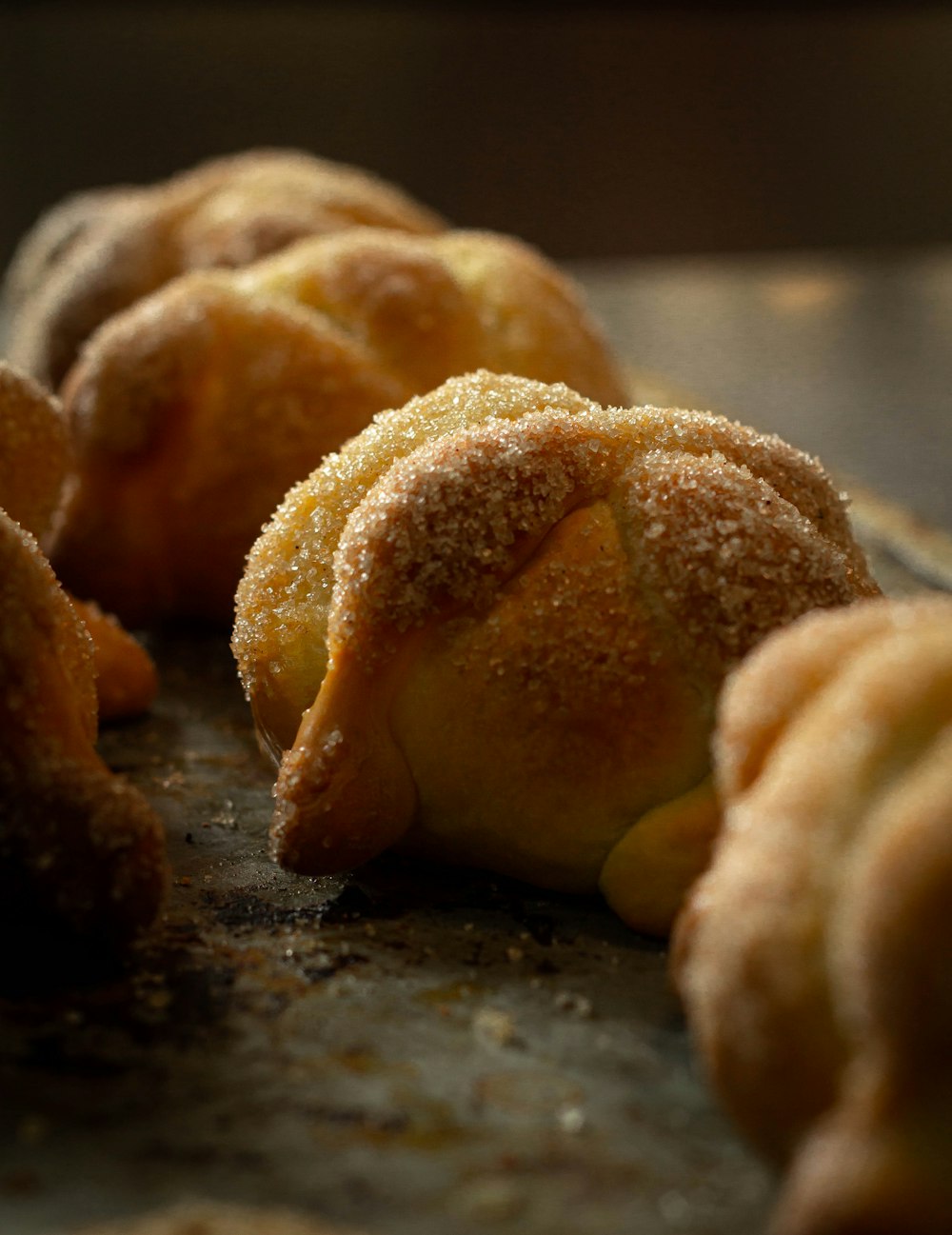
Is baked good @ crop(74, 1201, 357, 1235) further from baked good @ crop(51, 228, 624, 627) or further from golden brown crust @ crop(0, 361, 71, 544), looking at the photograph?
baked good @ crop(51, 228, 624, 627)

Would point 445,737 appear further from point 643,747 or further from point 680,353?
point 680,353

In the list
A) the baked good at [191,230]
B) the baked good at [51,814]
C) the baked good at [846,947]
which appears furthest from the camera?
the baked good at [191,230]

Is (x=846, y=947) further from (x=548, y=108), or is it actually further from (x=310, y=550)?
(x=548, y=108)

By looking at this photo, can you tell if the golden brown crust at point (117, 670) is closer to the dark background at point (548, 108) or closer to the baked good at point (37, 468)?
the baked good at point (37, 468)

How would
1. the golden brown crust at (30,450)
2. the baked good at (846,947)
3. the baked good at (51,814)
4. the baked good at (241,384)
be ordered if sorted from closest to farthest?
the baked good at (846,947) → the baked good at (51,814) → the golden brown crust at (30,450) → the baked good at (241,384)

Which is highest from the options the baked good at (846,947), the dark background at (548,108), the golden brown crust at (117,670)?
the baked good at (846,947)

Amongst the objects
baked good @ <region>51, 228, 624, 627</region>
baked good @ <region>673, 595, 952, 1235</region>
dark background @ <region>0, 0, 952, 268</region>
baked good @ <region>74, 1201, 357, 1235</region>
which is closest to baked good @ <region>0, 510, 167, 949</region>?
baked good @ <region>74, 1201, 357, 1235</region>

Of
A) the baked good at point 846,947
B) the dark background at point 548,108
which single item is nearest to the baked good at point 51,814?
the baked good at point 846,947

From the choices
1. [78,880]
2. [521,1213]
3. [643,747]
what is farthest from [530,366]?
[521,1213]
